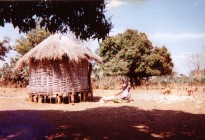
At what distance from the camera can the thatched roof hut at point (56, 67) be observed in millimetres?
15570

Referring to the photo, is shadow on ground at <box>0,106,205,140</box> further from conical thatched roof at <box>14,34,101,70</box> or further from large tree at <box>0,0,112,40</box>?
conical thatched roof at <box>14,34,101,70</box>

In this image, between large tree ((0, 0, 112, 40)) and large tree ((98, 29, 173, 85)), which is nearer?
large tree ((0, 0, 112, 40))

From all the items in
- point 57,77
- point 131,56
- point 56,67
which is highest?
point 131,56

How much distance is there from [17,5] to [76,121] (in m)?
4.53

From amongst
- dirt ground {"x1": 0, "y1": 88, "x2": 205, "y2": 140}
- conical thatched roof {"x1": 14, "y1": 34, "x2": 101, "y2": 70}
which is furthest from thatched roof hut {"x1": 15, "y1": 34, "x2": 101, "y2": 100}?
dirt ground {"x1": 0, "y1": 88, "x2": 205, "y2": 140}

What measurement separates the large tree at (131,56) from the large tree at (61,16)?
2026 centimetres

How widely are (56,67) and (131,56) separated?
13.2 m

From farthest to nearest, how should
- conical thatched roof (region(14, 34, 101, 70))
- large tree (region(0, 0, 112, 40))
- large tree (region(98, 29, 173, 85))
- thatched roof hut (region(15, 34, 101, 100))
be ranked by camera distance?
1. large tree (region(98, 29, 173, 85))
2. thatched roof hut (region(15, 34, 101, 100))
3. conical thatched roof (region(14, 34, 101, 70))
4. large tree (region(0, 0, 112, 40))

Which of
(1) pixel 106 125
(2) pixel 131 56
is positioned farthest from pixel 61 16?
(2) pixel 131 56

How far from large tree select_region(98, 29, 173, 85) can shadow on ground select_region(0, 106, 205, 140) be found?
16.4 meters

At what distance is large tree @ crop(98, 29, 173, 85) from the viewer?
28.2 meters

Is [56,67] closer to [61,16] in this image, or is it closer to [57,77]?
[57,77]

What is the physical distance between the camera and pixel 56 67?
52.4ft

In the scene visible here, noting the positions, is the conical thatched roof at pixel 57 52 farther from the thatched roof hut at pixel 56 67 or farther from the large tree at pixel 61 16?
the large tree at pixel 61 16
